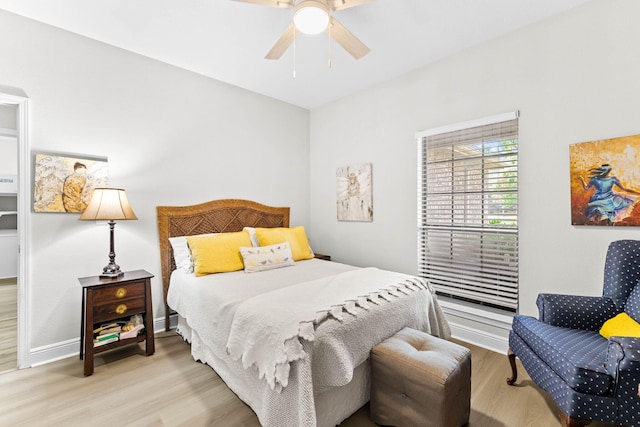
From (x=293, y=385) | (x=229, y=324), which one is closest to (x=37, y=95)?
(x=229, y=324)

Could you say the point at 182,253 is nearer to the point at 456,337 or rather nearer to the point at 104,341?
the point at 104,341

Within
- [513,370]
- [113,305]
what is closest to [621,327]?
[513,370]

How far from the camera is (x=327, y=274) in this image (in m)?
2.80

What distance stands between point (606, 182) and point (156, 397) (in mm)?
3550

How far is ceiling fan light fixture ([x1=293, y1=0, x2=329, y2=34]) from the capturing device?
1739mm

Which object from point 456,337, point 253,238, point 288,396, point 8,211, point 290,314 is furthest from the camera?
point 8,211

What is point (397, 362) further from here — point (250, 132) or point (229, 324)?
point (250, 132)

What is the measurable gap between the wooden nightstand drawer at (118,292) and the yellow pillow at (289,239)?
4.04 feet

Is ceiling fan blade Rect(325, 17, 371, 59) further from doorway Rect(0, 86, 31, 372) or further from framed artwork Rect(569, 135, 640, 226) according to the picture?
doorway Rect(0, 86, 31, 372)

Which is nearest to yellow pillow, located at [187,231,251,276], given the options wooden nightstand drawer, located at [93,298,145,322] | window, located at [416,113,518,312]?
wooden nightstand drawer, located at [93,298,145,322]

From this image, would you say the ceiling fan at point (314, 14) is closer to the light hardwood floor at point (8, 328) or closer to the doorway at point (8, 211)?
the light hardwood floor at point (8, 328)

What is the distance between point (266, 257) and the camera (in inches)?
120

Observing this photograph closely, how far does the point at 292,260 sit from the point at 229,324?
1.31m

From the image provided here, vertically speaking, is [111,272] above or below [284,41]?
below
